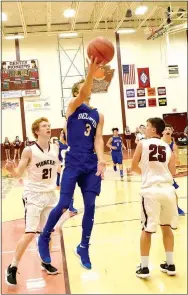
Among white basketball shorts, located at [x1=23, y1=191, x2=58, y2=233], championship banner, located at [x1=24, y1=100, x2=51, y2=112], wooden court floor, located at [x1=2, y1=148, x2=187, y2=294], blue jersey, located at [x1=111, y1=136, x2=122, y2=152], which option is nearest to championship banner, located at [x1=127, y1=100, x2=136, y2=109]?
championship banner, located at [x1=24, y1=100, x2=51, y2=112]

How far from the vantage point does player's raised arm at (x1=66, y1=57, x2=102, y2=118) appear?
10.3 ft

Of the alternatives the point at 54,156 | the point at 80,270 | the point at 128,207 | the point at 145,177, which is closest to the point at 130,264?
the point at 80,270

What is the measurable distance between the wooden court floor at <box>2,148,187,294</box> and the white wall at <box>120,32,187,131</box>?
13921 millimetres

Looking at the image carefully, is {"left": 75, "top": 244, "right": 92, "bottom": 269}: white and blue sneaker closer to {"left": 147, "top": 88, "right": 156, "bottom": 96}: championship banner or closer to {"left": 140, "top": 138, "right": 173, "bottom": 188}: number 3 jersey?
{"left": 140, "top": 138, "right": 173, "bottom": 188}: number 3 jersey

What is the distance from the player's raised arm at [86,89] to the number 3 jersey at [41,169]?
657 millimetres

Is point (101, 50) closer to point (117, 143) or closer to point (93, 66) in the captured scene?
point (93, 66)

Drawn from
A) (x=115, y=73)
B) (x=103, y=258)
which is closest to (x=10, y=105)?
(x=115, y=73)

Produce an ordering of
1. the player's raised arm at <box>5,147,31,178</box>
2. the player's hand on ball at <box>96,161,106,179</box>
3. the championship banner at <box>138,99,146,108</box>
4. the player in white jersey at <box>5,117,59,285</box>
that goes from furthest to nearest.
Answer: the championship banner at <box>138,99,146,108</box>
the player in white jersey at <box>5,117,59,285</box>
the player's raised arm at <box>5,147,31,178</box>
the player's hand on ball at <box>96,161,106,179</box>

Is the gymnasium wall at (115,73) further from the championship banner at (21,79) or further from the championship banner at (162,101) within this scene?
the championship banner at (21,79)

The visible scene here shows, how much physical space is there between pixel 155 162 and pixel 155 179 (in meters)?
0.17

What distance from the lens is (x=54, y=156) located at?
4.08 m

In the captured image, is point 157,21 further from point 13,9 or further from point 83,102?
point 83,102

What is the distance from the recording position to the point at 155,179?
388 centimetres

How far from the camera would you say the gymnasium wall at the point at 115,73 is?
20.4 m
